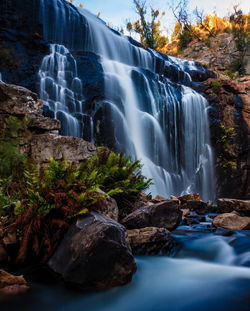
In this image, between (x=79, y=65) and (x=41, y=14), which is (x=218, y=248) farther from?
(x=41, y=14)

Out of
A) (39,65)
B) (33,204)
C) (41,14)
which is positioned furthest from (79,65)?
(33,204)

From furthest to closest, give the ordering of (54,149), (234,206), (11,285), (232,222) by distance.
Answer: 1. (234,206)
2. (54,149)
3. (232,222)
4. (11,285)

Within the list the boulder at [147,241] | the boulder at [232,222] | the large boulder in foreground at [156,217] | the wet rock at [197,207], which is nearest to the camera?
the boulder at [147,241]

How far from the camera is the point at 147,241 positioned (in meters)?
3.86

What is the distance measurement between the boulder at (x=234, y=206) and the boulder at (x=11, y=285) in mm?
6162

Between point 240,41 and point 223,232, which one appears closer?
point 223,232

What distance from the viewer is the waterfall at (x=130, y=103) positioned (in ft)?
37.7

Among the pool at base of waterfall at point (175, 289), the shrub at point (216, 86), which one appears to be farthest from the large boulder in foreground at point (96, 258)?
the shrub at point (216, 86)

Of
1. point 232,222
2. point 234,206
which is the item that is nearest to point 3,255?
point 232,222

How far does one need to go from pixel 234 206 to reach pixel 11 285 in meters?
6.47

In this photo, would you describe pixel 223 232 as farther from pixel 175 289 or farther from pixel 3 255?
pixel 3 255

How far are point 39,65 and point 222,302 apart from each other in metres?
13.0

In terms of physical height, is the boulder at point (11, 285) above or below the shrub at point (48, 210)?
below

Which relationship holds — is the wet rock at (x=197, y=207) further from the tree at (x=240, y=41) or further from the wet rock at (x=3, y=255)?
the tree at (x=240, y=41)
